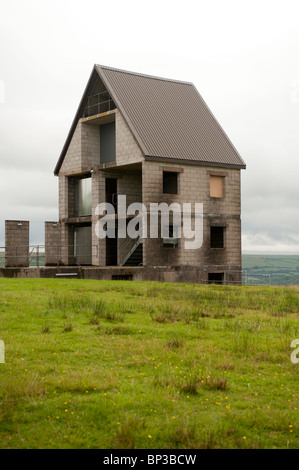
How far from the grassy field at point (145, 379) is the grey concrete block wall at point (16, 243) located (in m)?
18.2

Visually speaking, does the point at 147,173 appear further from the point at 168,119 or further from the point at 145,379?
the point at 145,379

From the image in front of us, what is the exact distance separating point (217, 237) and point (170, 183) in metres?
4.99

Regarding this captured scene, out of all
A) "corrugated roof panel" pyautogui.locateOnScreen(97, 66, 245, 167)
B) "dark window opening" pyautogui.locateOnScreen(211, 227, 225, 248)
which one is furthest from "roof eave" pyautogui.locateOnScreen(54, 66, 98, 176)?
"dark window opening" pyautogui.locateOnScreen(211, 227, 225, 248)

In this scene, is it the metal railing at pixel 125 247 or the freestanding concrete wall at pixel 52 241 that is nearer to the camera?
the metal railing at pixel 125 247

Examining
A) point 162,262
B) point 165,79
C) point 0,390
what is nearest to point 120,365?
point 0,390

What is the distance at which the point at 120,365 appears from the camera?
8.70m

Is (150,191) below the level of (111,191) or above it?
below

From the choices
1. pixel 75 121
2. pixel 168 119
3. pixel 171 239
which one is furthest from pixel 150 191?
pixel 75 121

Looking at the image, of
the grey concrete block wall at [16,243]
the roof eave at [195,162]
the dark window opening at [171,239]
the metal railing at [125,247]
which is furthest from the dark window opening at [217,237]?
the grey concrete block wall at [16,243]

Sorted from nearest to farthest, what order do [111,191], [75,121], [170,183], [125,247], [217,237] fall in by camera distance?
[170,183] → [217,237] → [125,247] → [111,191] → [75,121]

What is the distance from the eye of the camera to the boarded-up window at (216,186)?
35.7 meters

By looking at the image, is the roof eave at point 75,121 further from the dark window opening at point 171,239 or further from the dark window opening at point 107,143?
the dark window opening at point 171,239

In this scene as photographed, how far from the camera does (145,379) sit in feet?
25.7
